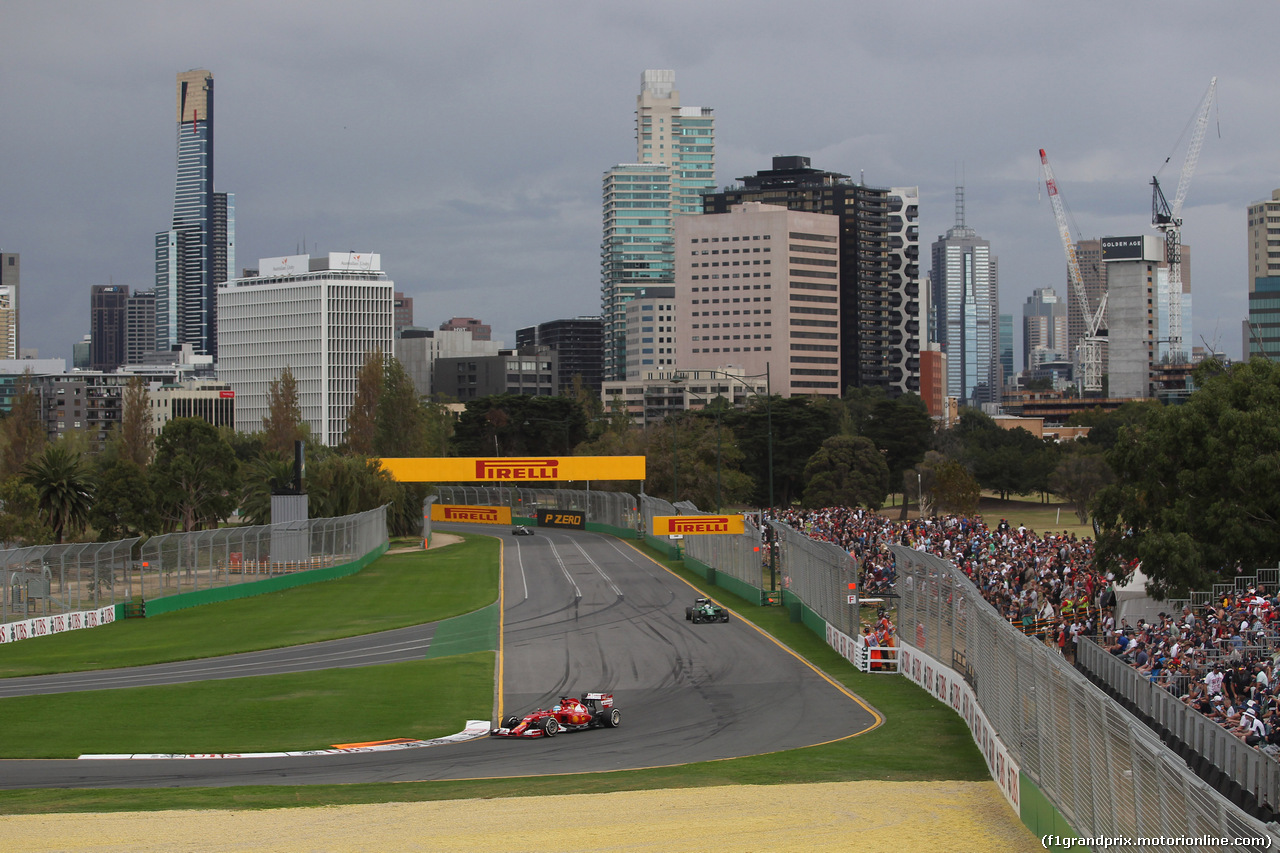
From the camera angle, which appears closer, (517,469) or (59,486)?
(59,486)

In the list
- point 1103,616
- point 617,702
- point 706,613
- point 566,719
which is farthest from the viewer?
point 706,613

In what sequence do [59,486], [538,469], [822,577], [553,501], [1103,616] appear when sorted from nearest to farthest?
[1103,616]
[822,577]
[59,486]
[538,469]
[553,501]

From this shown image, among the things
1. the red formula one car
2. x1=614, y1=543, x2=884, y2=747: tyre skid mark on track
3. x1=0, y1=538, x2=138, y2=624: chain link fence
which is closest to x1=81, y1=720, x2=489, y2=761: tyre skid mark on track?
the red formula one car

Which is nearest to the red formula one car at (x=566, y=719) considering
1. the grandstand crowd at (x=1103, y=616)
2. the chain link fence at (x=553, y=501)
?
the grandstand crowd at (x=1103, y=616)

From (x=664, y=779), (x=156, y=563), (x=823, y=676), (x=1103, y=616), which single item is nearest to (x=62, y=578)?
(x=156, y=563)

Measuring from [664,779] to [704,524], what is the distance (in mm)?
33838

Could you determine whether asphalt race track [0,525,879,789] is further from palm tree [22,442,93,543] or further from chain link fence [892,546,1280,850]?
palm tree [22,442,93,543]

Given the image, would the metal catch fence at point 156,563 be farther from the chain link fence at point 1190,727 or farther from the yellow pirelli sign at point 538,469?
the chain link fence at point 1190,727

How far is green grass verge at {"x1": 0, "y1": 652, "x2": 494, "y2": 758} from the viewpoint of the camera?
2594cm

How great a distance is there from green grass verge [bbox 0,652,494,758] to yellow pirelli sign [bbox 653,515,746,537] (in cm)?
2003

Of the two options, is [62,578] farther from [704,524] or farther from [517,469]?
[517,469]

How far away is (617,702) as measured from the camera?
3105 centimetres

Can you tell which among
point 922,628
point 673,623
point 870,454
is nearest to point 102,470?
point 673,623

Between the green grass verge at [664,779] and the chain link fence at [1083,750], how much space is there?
5.03ft
